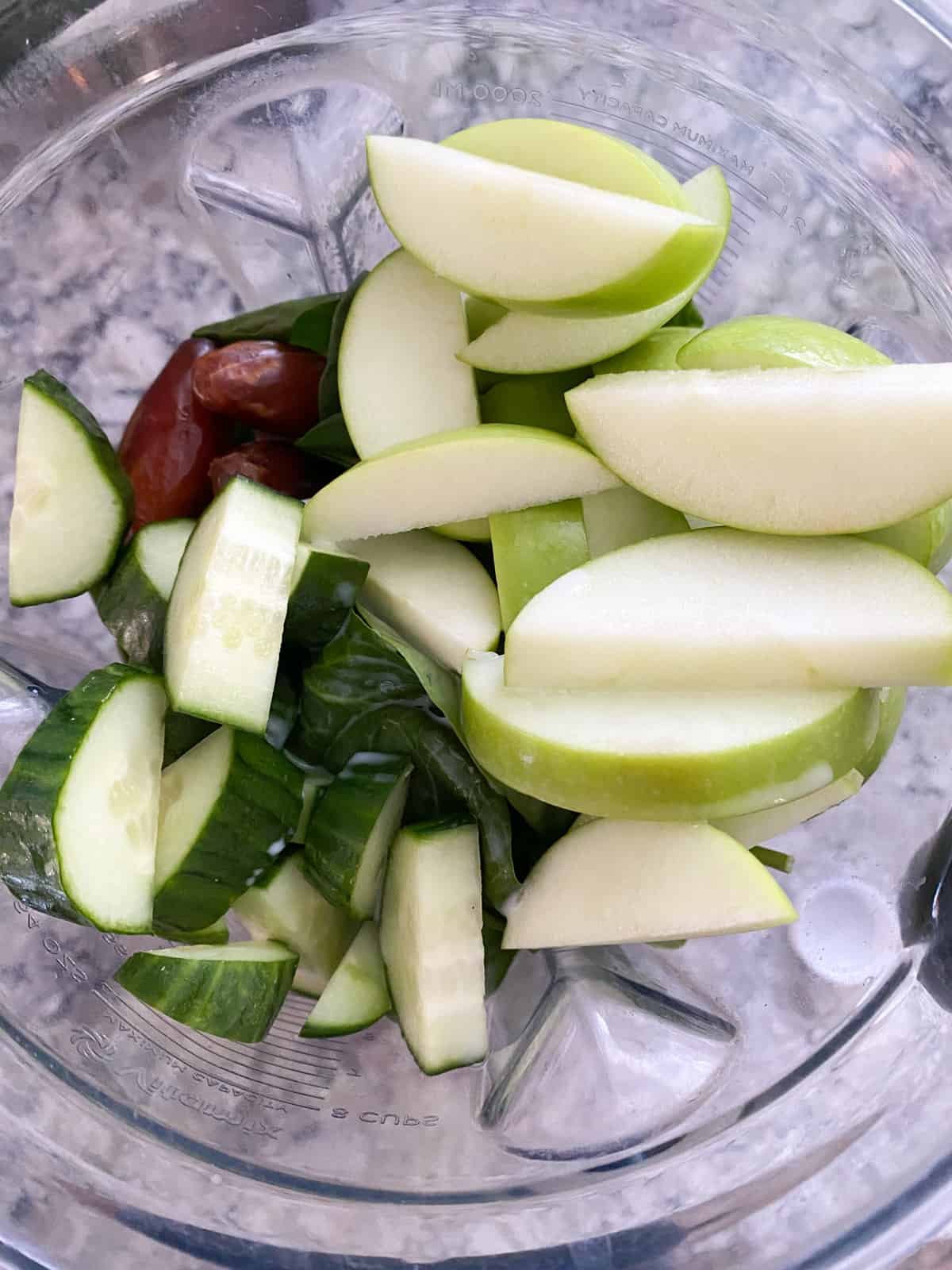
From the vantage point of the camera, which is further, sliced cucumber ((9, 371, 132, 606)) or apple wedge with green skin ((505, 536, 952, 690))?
sliced cucumber ((9, 371, 132, 606))

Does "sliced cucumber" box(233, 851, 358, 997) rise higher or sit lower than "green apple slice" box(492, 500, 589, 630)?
lower

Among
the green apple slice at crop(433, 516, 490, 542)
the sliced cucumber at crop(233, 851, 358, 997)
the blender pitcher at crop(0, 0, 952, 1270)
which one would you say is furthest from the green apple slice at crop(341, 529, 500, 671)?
the blender pitcher at crop(0, 0, 952, 1270)

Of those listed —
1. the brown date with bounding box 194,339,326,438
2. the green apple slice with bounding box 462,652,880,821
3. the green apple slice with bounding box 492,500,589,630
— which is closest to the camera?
the green apple slice with bounding box 462,652,880,821

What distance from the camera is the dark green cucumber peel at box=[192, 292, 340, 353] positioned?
101 cm

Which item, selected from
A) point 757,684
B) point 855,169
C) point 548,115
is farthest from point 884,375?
point 548,115

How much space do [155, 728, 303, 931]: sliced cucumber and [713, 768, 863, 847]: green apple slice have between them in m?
0.38

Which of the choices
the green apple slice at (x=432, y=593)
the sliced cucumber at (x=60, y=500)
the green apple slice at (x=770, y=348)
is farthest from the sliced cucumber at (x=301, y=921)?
the green apple slice at (x=770, y=348)

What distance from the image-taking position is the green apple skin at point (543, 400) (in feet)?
3.01

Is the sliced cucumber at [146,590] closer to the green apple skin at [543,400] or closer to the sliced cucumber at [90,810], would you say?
the sliced cucumber at [90,810]

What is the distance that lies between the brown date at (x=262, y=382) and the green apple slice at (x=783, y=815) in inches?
22.7

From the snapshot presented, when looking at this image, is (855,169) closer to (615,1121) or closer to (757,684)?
(757,684)

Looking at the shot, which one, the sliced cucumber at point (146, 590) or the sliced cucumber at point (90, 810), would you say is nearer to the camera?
the sliced cucumber at point (90, 810)

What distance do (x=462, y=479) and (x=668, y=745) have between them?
277 mm

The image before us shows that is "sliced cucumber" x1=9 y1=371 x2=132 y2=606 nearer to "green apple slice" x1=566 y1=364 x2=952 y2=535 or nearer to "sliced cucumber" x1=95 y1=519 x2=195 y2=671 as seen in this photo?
"sliced cucumber" x1=95 y1=519 x2=195 y2=671
